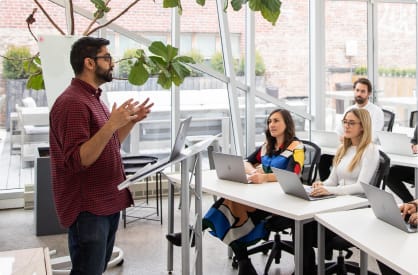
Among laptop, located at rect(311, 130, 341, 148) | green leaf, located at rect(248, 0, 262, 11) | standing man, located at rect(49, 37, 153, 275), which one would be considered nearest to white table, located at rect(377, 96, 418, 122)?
laptop, located at rect(311, 130, 341, 148)

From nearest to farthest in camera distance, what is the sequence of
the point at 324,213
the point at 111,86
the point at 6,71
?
1. the point at 324,213
2. the point at 6,71
3. the point at 111,86

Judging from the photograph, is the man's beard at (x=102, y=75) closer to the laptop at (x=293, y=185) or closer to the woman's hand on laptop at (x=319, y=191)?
the laptop at (x=293, y=185)

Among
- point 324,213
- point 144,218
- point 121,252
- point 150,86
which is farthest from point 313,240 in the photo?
point 150,86

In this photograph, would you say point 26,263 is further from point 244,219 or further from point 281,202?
point 244,219

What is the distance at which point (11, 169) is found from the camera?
6.28 meters

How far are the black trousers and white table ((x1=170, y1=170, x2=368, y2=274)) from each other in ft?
6.73

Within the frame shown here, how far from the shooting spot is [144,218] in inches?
224

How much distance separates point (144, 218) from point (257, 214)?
7.08ft

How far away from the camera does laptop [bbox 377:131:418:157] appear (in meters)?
5.03

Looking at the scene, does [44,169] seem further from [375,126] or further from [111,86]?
[375,126]

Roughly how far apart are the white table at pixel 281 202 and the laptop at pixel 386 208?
15.0 inches

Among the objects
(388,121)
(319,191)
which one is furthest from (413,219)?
(388,121)

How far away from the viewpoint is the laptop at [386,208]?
2.55m

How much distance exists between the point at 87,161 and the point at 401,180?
3855 mm
